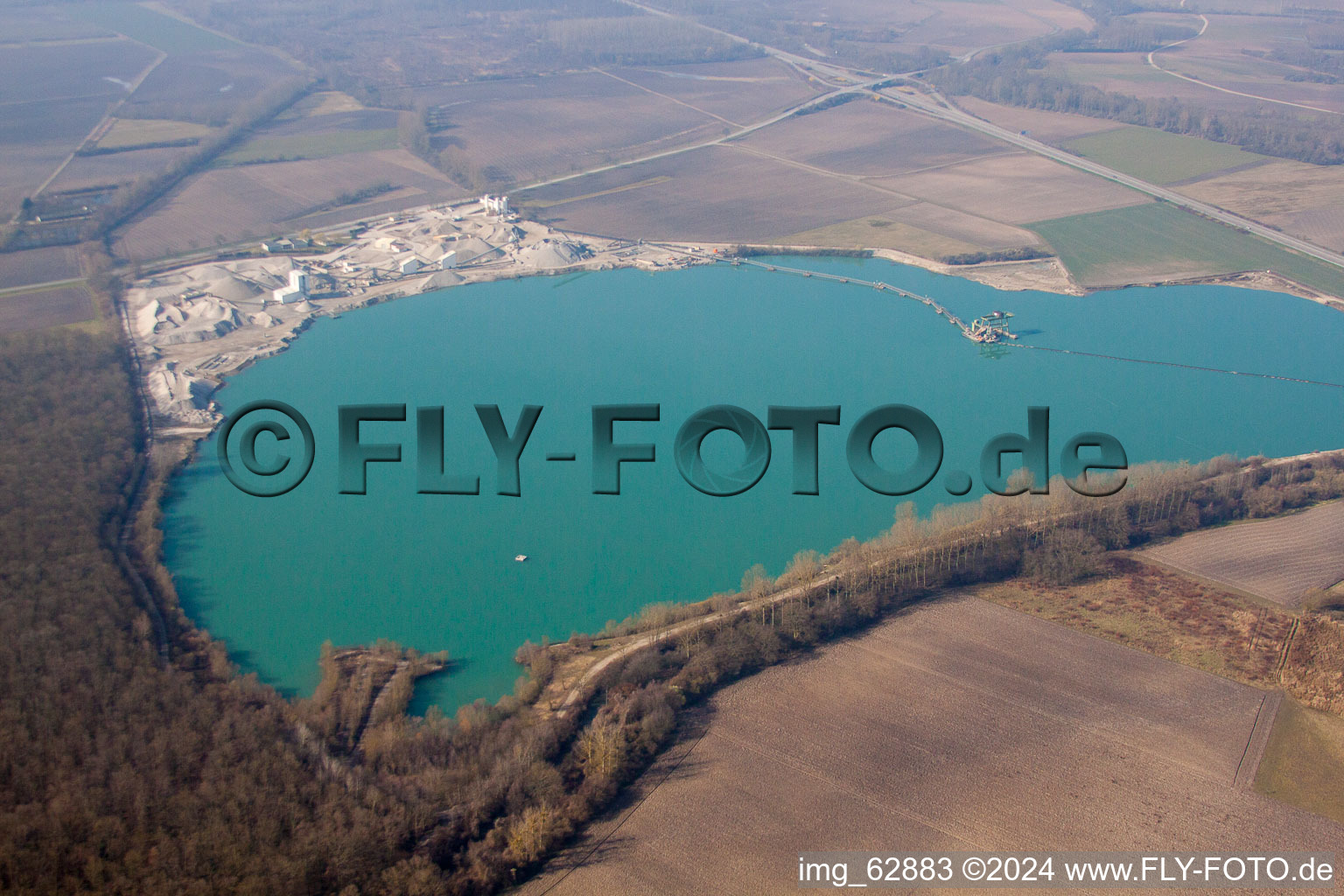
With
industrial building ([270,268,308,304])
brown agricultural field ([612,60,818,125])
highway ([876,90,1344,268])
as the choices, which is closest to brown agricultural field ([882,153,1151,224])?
highway ([876,90,1344,268])

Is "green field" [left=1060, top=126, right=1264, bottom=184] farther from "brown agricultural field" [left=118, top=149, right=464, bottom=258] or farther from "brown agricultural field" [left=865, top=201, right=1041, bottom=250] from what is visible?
"brown agricultural field" [left=118, top=149, right=464, bottom=258]

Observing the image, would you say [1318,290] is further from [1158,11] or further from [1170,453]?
[1158,11]

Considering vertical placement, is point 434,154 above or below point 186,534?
above

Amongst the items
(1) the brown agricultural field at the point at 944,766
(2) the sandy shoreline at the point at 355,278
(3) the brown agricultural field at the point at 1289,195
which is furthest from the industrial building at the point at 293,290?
(3) the brown agricultural field at the point at 1289,195

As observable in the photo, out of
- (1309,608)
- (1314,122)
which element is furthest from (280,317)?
(1314,122)

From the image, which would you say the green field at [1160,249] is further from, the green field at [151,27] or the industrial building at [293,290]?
the green field at [151,27]

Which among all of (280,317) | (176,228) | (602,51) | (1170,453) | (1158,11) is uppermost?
(1158,11)

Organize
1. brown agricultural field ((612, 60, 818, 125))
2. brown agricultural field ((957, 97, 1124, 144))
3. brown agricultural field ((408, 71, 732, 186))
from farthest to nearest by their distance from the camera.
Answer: brown agricultural field ((612, 60, 818, 125)) → brown agricultural field ((957, 97, 1124, 144)) → brown agricultural field ((408, 71, 732, 186))

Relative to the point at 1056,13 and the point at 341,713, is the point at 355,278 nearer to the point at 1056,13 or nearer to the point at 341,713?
the point at 341,713
